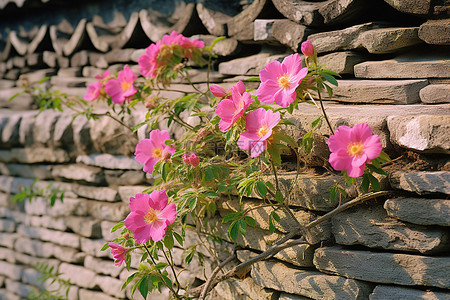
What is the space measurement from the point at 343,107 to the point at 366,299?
64 cm

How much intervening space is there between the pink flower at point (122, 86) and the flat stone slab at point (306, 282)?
970 mm

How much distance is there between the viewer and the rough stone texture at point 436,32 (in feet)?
5.16

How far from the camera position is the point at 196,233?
84.9 inches

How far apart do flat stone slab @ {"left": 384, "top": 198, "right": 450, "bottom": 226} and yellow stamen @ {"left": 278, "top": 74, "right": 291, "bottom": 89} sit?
1.52 feet

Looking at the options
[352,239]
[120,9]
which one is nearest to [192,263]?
[352,239]

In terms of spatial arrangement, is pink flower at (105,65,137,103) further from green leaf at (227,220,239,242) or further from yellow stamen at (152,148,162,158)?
green leaf at (227,220,239,242)

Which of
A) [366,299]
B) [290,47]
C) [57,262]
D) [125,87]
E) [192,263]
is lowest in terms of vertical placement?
[57,262]

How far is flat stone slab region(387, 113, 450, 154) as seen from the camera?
1388 mm

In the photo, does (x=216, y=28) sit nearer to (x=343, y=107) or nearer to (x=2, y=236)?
(x=343, y=107)

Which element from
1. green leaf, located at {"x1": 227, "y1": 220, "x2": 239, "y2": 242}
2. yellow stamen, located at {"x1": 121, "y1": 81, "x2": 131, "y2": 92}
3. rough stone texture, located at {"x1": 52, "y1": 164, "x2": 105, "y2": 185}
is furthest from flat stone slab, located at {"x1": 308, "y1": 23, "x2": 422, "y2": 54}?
rough stone texture, located at {"x1": 52, "y1": 164, "x2": 105, "y2": 185}

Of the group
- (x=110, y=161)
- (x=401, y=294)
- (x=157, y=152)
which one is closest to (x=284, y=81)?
(x=157, y=152)

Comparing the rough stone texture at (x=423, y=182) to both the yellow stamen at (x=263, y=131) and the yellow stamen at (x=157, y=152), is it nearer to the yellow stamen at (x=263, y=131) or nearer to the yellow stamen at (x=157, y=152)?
the yellow stamen at (x=263, y=131)

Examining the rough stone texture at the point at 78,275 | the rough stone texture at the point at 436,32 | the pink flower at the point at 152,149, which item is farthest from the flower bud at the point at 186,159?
the rough stone texture at the point at 78,275

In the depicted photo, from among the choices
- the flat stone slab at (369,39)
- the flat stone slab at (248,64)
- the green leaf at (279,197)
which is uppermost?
the flat stone slab at (369,39)
